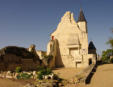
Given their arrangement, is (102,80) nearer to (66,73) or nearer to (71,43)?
(66,73)

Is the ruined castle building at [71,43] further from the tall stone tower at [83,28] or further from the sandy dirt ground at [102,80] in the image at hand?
the sandy dirt ground at [102,80]

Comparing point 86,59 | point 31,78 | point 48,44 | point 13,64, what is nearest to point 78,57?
point 86,59

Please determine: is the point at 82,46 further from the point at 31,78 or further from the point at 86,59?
the point at 31,78

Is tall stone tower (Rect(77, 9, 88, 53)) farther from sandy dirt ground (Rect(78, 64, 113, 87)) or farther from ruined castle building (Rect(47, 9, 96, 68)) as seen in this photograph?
sandy dirt ground (Rect(78, 64, 113, 87))

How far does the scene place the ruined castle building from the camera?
2783 cm

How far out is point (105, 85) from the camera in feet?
32.1

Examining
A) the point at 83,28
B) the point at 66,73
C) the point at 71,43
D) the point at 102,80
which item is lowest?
the point at 66,73

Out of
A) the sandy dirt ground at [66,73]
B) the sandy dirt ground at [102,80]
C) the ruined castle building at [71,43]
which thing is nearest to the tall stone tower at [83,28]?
the ruined castle building at [71,43]

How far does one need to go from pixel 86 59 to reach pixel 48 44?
24.9 ft

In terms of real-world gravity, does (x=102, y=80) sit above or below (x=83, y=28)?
below

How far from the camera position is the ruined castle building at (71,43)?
27.8 metres

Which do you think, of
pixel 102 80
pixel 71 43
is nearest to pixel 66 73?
pixel 102 80

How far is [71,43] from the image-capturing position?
28.6 metres

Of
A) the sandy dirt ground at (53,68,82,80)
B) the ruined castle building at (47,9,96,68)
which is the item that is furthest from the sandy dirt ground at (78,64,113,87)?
the ruined castle building at (47,9,96,68)
